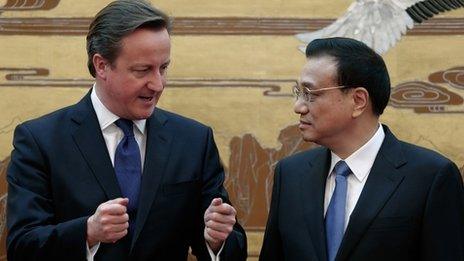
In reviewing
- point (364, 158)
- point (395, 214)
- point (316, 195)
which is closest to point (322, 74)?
point (364, 158)

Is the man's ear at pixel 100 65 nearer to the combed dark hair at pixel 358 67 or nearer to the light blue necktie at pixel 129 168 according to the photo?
the light blue necktie at pixel 129 168

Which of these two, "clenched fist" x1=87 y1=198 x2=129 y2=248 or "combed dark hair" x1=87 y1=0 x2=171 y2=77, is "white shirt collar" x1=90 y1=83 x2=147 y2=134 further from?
"clenched fist" x1=87 y1=198 x2=129 y2=248

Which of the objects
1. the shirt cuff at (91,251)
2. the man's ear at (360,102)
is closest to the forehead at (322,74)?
the man's ear at (360,102)

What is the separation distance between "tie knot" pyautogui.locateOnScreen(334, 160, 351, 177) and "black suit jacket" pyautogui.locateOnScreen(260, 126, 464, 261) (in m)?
0.07

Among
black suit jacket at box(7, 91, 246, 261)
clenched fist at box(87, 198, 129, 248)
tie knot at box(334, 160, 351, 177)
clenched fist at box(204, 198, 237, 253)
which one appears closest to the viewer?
clenched fist at box(87, 198, 129, 248)

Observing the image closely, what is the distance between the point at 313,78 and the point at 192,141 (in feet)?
1.85

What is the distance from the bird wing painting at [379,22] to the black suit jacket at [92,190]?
1968 mm

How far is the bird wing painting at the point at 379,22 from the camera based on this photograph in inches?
219

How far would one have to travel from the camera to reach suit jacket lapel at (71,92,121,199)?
3608 millimetres

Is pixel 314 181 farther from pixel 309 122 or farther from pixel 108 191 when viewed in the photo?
pixel 108 191

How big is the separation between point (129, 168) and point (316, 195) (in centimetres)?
73

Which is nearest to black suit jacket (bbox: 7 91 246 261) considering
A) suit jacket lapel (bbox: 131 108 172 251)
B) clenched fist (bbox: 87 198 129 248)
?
suit jacket lapel (bbox: 131 108 172 251)

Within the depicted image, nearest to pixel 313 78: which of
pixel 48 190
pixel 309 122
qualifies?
pixel 309 122

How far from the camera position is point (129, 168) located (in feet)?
12.1
